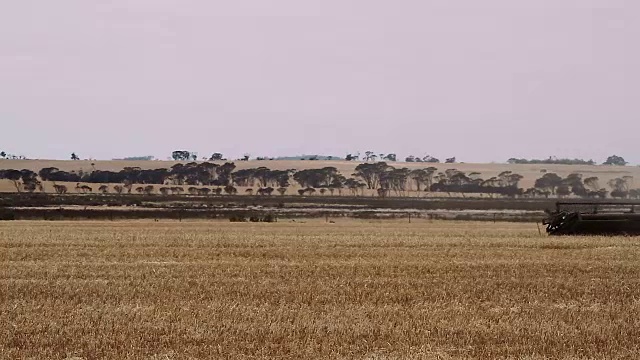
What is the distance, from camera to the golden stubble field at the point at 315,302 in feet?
36.1

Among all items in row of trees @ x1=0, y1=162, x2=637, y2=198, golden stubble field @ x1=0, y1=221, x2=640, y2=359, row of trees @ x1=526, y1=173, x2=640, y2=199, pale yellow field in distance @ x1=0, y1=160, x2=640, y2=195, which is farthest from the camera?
pale yellow field in distance @ x1=0, y1=160, x2=640, y2=195

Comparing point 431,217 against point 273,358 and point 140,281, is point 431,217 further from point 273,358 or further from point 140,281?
point 273,358

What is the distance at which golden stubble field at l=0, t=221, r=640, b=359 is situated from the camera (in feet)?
36.1

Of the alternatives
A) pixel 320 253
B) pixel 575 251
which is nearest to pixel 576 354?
pixel 320 253

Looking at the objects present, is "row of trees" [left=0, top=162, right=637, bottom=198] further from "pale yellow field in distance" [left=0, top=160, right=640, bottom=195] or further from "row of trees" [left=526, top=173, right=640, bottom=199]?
"pale yellow field in distance" [left=0, top=160, right=640, bottom=195]

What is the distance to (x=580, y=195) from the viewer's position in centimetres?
13300

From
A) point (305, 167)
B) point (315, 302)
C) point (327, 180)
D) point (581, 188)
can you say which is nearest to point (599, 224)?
point (315, 302)

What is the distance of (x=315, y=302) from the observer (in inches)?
572

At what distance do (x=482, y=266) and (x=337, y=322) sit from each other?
8.63m

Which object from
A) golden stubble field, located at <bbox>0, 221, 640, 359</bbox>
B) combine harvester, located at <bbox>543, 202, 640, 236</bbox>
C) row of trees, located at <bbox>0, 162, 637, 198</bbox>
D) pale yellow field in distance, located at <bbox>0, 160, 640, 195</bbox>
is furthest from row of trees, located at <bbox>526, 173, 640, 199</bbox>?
golden stubble field, located at <bbox>0, 221, 640, 359</bbox>

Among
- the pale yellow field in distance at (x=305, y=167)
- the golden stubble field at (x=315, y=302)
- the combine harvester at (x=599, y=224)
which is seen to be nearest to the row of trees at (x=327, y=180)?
the pale yellow field in distance at (x=305, y=167)

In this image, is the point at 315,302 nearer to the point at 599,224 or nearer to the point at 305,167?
the point at 599,224

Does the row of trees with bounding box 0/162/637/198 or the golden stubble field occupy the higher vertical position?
the row of trees with bounding box 0/162/637/198

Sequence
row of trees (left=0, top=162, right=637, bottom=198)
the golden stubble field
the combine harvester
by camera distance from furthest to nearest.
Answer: row of trees (left=0, top=162, right=637, bottom=198) < the combine harvester < the golden stubble field
